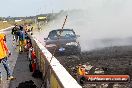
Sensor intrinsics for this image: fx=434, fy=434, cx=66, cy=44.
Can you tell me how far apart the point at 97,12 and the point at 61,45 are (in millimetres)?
50589

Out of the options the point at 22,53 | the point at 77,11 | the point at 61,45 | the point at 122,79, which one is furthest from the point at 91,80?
the point at 77,11

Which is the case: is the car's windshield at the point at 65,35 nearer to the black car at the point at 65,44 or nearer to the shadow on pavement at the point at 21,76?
the black car at the point at 65,44

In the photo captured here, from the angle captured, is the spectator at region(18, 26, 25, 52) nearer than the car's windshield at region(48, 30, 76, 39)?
No

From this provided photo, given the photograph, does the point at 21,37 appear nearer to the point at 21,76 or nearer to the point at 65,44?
the point at 65,44

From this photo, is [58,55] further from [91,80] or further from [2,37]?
[91,80]

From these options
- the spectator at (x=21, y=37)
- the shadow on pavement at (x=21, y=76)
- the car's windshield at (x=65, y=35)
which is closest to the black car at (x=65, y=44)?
the car's windshield at (x=65, y=35)

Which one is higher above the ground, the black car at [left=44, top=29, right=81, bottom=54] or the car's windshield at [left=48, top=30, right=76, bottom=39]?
the car's windshield at [left=48, top=30, right=76, bottom=39]

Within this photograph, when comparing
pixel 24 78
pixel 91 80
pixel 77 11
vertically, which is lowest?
pixel 77 11

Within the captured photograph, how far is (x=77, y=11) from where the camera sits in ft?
379

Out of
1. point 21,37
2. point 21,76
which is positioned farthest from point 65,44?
point 21,76

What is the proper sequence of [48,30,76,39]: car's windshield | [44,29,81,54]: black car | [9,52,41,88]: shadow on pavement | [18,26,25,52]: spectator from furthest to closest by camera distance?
[18,26,25,52]: spectator → [48,30,76,39]: car's windshield → [44,29,81,54]: black car → [9,52,41,88]: shadow on pavement

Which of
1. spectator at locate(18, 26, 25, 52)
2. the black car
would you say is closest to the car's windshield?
the black car

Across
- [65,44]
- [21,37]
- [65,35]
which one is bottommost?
[21,37]

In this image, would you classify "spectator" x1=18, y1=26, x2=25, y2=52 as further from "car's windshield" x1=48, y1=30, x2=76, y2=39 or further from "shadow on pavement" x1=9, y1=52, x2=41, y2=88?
"shadow on pavement" x1=9, y1=52, x2=41, y2=88
